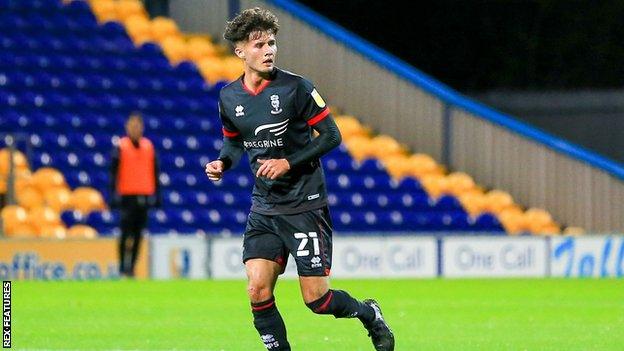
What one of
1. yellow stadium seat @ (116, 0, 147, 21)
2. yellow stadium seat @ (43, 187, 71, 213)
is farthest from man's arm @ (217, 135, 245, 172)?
yellow stadium seat @ (116, 0, 147, 21)

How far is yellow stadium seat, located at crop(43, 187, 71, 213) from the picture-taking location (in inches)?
766

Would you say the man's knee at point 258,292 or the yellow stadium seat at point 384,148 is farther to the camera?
the yellow stadium seat at point 384,148

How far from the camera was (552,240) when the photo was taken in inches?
712

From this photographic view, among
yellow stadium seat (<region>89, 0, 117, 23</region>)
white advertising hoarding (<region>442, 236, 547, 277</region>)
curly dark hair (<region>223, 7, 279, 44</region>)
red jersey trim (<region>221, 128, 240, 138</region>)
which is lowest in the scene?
white advertising hoarding (<region>442, 236, 547, 277</region>)

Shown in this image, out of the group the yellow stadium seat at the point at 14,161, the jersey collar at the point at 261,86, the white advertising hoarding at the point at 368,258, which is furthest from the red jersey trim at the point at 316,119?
the yellow stadium seat at the point at 14,161

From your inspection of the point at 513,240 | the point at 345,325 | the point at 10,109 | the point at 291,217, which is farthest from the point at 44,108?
the point at 291,217

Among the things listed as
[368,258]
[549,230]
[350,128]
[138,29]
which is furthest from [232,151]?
[138,29]

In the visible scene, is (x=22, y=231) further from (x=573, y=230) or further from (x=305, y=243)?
(x=305, y=243)

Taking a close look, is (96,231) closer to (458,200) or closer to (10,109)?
(10,109)

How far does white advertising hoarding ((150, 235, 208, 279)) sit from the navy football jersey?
998 cm

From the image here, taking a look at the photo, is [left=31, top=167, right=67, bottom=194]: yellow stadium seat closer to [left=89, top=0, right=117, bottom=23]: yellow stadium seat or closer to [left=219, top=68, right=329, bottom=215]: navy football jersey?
[left=89, top=0, right=117, bottom=23]: yellow stadium seat

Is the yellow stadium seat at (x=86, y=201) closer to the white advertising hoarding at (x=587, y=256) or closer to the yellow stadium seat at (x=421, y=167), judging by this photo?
the yellow stadium seat at (x=421, y=167)

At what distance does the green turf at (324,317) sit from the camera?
30.8 feet

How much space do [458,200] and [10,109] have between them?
656cm
